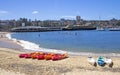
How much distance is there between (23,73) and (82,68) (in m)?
4.04

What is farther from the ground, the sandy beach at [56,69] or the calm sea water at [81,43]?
the sandy beach at [56,69]

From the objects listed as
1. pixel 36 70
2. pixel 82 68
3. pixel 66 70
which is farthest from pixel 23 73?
pixel 82 68

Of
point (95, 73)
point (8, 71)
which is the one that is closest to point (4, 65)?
point (8, 71)

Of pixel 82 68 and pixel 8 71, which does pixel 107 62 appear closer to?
pixel 82 68

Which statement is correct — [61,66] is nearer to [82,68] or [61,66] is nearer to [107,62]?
[82,68]

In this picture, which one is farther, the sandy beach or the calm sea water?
the calm sea water

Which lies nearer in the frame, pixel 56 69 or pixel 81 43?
pixel 56 69

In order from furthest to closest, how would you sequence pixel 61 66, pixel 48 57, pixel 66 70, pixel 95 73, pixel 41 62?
pixel 48 57
pixel 41 62
pixel 61 66
pixel 66 70
pixel 95 73

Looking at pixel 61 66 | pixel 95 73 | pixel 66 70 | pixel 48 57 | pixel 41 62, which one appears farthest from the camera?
pixel 48 57

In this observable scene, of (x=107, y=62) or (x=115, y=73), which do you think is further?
(x=107, y=62)

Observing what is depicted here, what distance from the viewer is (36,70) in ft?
60.3

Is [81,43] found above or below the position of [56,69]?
below

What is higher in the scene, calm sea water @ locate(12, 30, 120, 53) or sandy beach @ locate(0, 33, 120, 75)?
sandy beach @ locate(0, 33, 120, 75)

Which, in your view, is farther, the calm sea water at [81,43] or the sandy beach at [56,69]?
the calm sea water at [81,43]
